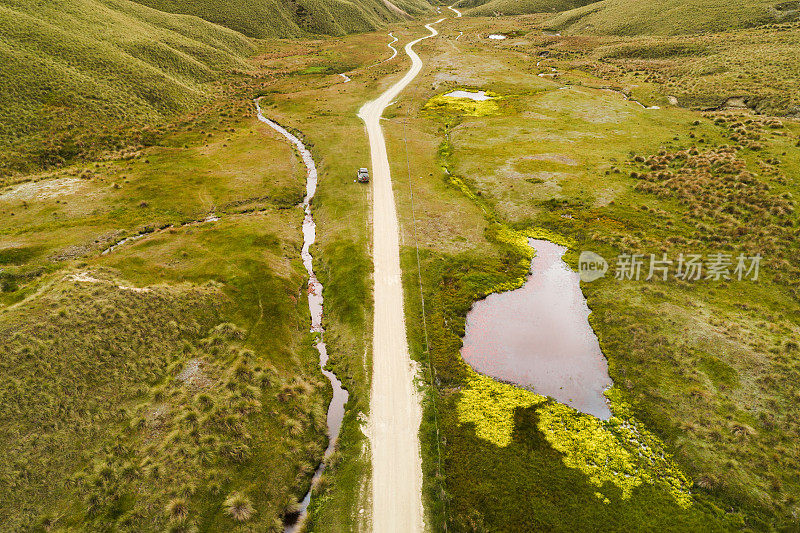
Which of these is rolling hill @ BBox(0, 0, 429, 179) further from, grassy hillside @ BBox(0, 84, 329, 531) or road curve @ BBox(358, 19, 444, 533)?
road curve @ BBox(358, 19, 444, 533)

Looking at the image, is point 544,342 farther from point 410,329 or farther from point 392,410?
point 392,410

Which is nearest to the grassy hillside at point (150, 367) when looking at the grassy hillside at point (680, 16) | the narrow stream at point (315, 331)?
the narrow stream at point (315, 331)

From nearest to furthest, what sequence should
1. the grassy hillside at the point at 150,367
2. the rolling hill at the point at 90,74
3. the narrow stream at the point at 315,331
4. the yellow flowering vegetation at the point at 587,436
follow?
1. the grassy hillside at the point at 150,367
2. the yellow flowering vegetation at the point at 587,436
3. the narrow stream at the point at 315,331
4. the rolling hill at the point at 90,74

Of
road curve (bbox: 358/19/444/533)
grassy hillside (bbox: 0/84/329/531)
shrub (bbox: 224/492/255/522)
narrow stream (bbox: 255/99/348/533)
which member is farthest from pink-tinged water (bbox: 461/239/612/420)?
shrub (bbox: 224/492/255/522)

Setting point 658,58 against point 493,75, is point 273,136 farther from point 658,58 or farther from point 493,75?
point 658,58

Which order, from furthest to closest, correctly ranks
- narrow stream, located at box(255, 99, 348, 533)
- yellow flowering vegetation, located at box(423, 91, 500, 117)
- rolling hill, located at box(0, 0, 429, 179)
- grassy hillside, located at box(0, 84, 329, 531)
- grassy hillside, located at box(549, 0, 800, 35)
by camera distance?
grassy hillside, located at box(549, 0, 800, 35), yellow flowering vegetation, located at box(423, 91, 500, 117), rolling hill, located at box(0, 0, 429, 179), narrow stream, located at box(255, 99, 348, 533), grassy hillside, located at box(0, 84, 329, 531)

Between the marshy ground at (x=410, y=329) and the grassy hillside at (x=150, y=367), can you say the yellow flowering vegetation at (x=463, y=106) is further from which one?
the grassy hillside at (x=150, y=367)

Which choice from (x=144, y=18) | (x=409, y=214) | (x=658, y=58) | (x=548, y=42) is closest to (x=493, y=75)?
(x=658, y=58)
